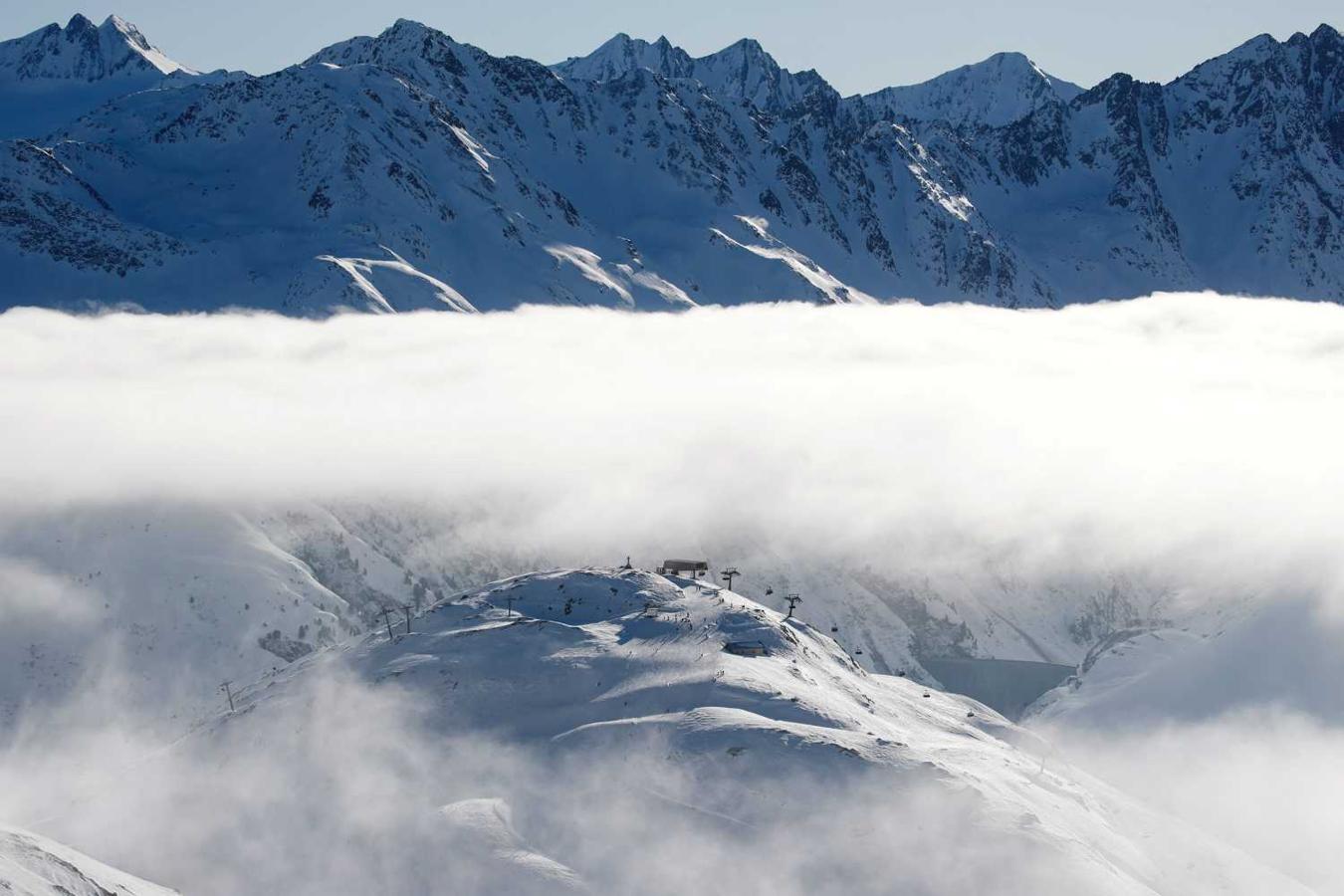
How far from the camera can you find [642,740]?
171 meters

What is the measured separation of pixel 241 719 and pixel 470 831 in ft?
125

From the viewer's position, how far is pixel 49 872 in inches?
4884

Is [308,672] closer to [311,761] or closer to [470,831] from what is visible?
[311,761]

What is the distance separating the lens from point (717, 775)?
165500 millimetres

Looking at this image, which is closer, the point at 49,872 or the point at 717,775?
the point at 49,872

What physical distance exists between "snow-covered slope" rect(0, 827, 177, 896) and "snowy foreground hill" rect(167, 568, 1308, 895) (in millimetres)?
32518

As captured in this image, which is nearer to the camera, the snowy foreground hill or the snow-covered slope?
the snow-covered slope

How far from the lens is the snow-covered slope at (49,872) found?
119 metres

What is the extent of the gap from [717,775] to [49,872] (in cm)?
6571

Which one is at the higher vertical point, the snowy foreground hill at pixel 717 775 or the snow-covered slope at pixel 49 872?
the snow-covered slope at pixel 49 872

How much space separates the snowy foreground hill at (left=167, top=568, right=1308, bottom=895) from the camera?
154875 mm

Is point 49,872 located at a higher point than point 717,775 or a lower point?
higher

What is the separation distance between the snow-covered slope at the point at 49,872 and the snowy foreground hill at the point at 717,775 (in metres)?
32.5

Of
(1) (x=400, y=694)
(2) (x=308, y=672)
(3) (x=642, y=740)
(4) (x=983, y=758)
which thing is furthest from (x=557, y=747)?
(4) (x=983, y=758)
